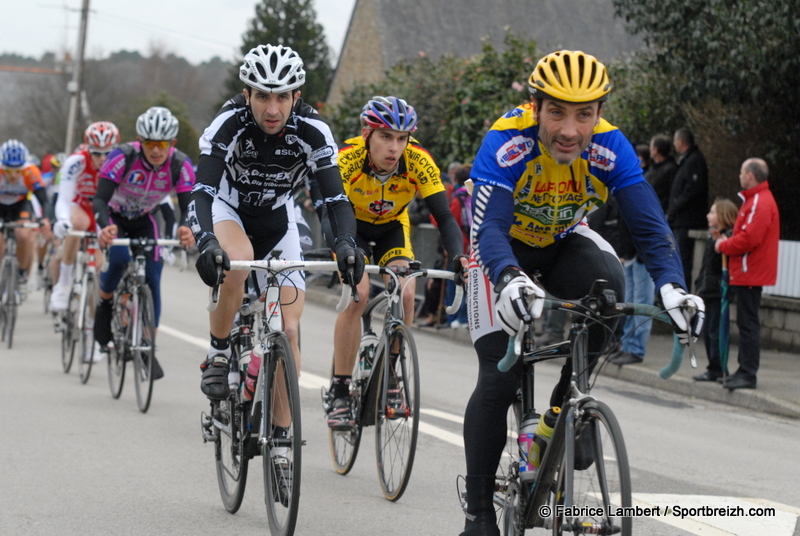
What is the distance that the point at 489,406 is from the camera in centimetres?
418

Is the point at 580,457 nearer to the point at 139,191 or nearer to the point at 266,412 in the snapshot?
the point at 266,412

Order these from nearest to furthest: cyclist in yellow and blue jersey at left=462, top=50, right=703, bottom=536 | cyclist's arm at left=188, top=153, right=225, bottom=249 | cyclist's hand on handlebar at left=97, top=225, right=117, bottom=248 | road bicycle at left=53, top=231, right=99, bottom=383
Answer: cyclist in yellow and blue jersey at left=462, top=50, right=703, bottom=536 → cyclist's arm at left=188, top=153, right=225, bottom=249 → cyclist's hand on handlebar at left=97, top=225, right=117, bottom=248 → road bicycle at left=53, top=231, right=99, bottom=383

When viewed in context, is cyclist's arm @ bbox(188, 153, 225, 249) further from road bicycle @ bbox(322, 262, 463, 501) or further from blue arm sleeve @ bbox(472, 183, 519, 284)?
blue arm sleeve @ bbox(472, 183, 519, 284)

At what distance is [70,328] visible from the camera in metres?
10.3

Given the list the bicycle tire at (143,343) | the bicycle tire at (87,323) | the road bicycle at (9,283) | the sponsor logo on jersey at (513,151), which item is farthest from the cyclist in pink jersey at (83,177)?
the sponsor logo on jersey at (513,151)

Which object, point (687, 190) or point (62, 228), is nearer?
point (62, 228)

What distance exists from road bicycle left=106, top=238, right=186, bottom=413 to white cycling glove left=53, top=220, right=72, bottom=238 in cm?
80

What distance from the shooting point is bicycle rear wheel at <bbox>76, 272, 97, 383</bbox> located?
32.1ft

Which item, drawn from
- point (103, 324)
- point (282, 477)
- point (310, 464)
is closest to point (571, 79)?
point (282, 477)

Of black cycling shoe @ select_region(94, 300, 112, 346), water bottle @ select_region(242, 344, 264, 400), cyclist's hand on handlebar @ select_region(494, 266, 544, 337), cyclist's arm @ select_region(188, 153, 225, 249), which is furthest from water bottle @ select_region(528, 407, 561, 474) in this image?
black cycling shoe @ select_region(94, 300, 112, 346)

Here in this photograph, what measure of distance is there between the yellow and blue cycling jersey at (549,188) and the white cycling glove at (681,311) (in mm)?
212

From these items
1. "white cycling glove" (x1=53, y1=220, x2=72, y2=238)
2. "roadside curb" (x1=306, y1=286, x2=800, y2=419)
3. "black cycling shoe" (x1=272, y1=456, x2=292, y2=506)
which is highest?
"white cycling glove" (x1=53, y1=220, x2=72, y2=238)

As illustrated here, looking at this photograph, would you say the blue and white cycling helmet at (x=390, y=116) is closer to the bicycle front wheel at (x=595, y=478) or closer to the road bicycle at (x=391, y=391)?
the road bicycle at (x=391, y=391)

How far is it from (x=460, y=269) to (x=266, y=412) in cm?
140
